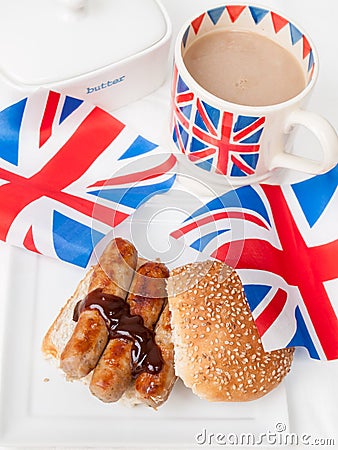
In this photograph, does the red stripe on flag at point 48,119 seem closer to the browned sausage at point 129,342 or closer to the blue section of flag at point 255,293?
the browned sausage at point 129,342

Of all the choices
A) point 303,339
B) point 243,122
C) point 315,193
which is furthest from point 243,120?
point 303,339

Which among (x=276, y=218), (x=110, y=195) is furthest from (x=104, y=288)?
(x=276, y=218)

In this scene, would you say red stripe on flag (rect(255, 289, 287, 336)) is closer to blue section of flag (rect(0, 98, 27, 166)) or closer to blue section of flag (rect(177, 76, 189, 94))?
blue section of flag (rect(177, 76, 189, 94))

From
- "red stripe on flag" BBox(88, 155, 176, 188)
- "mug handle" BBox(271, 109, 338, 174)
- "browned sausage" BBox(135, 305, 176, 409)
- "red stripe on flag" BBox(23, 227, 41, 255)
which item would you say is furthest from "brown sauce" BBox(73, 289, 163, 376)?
"mug handle" BBox(271, 109, 338, 174)

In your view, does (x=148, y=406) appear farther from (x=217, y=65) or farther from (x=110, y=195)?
(x=217, y=65)

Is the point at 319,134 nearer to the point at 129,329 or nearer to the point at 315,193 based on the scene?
the point at 315,193

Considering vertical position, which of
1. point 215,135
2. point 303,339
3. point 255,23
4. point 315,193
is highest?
point 255,23

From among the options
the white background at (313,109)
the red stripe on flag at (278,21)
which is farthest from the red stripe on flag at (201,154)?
the red stripe on flag at (278,21)
